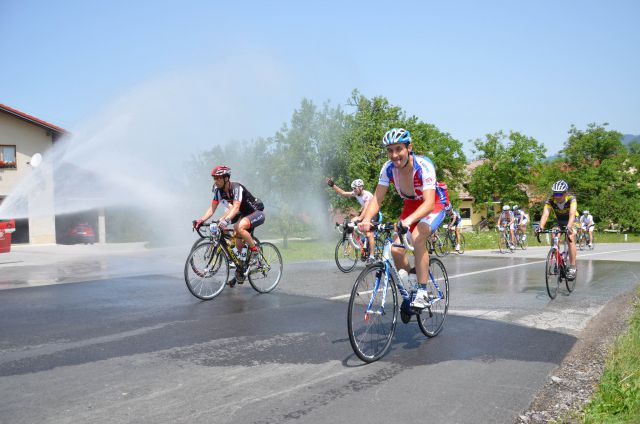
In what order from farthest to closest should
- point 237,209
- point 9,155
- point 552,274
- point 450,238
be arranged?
point 9,155
point 450,238
point 552,274
point 237,209

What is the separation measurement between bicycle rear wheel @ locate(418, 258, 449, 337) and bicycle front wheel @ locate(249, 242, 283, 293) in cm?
355

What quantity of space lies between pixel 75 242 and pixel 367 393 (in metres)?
28.2

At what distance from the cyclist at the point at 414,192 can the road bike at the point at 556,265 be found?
3.88 meters

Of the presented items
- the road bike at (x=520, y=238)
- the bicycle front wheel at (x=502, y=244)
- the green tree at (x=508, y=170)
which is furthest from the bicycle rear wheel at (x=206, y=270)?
the green tree at (x=508, y=170)

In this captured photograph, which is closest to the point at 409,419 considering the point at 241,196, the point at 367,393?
the point at 367,393

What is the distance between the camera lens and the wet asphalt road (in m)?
3.67

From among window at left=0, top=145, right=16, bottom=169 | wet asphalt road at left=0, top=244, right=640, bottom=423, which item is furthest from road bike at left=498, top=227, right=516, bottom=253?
window at left=0, top=145, right=16, bottom=169

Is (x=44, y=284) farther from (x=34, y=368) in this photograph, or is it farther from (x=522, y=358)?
(x=522, y=358)

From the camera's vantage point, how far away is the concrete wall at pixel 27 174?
26594 mm

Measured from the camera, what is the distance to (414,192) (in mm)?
5617

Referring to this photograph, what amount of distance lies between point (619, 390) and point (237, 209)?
5.85 metres

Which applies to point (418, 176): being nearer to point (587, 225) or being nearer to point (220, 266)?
point (220, 266)

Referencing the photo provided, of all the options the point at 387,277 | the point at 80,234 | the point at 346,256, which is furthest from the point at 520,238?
the point at 80,234

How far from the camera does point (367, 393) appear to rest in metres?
4.02
